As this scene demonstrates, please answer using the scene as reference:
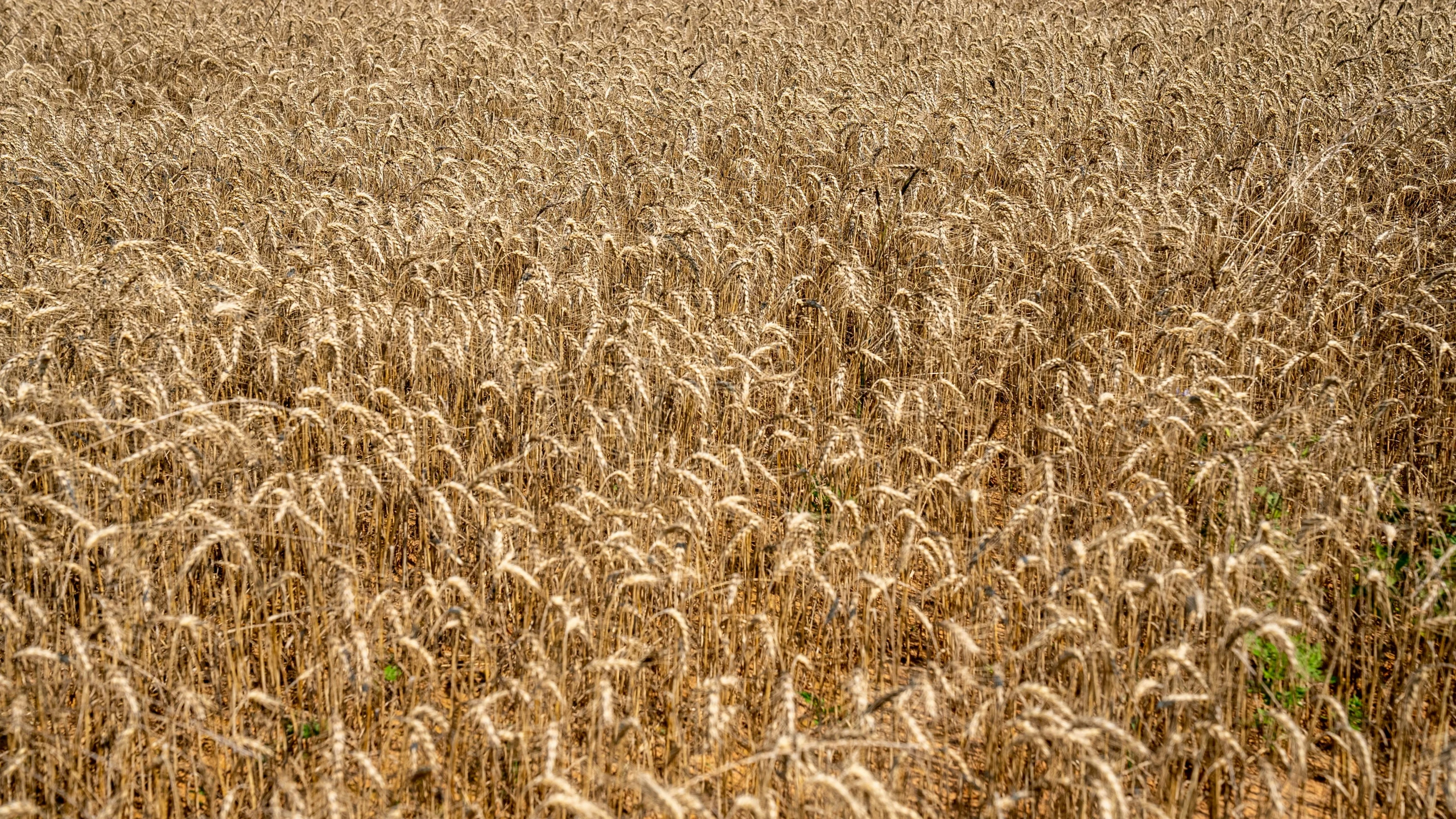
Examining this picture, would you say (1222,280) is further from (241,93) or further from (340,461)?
(241,93)

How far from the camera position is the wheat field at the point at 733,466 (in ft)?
7.46

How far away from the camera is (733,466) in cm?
312

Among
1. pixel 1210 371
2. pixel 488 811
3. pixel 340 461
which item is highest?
pixel 340 461

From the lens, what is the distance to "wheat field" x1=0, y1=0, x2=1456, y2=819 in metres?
2.27

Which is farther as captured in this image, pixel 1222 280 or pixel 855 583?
pixel 1222 280

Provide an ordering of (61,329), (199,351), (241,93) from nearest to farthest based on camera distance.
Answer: (61,329), (199,351), (241,93)

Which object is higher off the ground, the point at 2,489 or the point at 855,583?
the point at 2,489

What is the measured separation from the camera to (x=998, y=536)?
8.18 ft

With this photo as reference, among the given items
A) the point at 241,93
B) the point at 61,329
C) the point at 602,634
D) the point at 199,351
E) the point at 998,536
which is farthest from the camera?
the point at 241,93

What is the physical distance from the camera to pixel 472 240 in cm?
455

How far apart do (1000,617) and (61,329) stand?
2647 millimetres

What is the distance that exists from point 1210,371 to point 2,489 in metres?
3.50

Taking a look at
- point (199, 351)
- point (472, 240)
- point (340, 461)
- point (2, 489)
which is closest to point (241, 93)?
point (472, 240)

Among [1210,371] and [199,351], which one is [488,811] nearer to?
[199,351]
